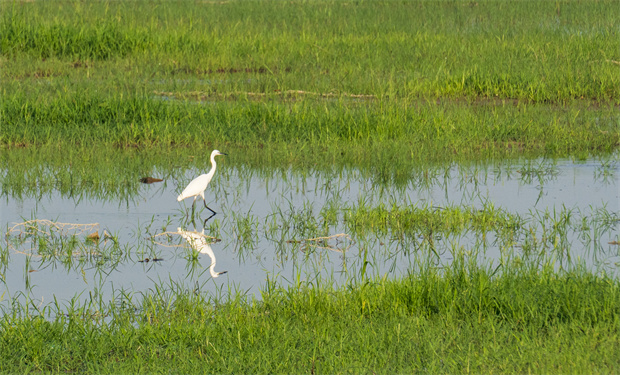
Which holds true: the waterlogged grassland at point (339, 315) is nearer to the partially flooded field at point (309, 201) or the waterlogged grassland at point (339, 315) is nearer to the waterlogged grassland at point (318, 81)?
the partially flooded field at point (309, 201)

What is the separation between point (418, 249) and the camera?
585cm

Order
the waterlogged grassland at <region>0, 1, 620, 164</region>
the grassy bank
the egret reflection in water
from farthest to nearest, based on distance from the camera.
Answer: the waterlogged grassland at <region>0, 1, 620, 164</region> → the egret reflection in water → the grassy bank

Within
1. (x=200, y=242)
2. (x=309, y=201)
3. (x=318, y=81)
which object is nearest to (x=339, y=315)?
(x=200, y=242)

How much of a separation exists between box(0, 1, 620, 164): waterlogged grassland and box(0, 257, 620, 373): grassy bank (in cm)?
398

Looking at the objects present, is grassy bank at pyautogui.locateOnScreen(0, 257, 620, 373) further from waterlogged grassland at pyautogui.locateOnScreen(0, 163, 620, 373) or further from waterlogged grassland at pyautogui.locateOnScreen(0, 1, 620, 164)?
waterlogged grassland at pyautogui.locateOnScreen(0, 1, 620, 164)

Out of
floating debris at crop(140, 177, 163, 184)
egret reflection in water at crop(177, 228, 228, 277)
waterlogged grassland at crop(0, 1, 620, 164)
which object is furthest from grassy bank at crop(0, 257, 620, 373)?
waterlogged grassland at crop(0, 1, 620, 164)

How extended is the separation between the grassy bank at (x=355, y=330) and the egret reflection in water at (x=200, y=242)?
886mm

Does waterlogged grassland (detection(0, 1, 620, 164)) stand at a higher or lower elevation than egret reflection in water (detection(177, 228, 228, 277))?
higher

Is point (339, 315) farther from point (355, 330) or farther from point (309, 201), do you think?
point (309, 201)

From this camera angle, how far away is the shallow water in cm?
533

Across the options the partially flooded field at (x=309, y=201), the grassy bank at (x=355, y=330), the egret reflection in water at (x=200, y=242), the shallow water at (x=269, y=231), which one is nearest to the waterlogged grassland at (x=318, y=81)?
the partially flooded field at (x=309, y=201)

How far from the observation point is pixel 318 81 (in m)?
12.2

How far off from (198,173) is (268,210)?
1450 millimetres

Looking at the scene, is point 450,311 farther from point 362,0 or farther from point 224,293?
point 362,0
